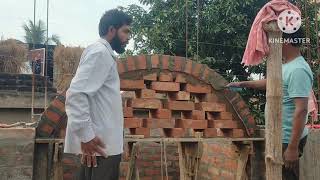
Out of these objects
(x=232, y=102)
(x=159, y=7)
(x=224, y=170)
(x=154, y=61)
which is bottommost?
(x=224, y=170)

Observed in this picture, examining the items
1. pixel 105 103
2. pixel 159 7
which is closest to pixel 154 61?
pixel 105 103

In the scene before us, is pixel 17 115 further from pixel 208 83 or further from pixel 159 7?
pixel 208 83

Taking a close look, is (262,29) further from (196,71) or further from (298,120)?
(196,71)

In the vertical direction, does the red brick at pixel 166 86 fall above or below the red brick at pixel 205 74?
below

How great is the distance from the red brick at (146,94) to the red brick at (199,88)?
379mm

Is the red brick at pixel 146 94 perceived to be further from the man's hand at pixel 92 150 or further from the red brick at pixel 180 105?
the man's hand at pixel 92 150

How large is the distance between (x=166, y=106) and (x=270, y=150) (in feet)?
5.37

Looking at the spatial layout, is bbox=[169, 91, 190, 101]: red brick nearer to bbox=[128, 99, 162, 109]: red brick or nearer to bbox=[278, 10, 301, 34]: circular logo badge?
bbox=[128, 99, 162, 109]: red brick

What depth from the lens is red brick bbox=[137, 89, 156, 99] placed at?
397 centimetres

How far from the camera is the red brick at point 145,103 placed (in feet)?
12.9

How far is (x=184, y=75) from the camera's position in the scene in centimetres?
419

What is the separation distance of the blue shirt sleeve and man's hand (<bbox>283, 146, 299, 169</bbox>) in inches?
14.7

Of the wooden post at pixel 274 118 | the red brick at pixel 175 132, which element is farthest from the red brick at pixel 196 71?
the wooden post at pixel 274 118

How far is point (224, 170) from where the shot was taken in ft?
19.4
